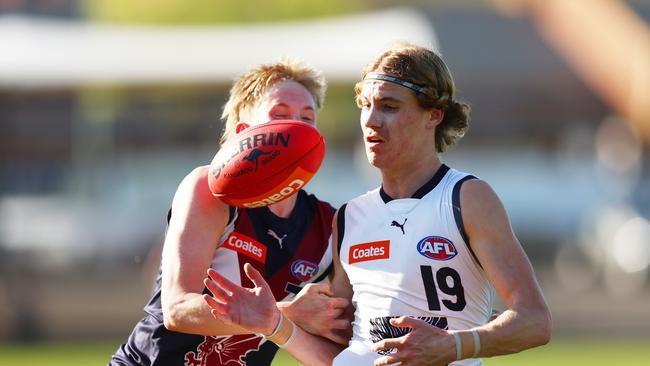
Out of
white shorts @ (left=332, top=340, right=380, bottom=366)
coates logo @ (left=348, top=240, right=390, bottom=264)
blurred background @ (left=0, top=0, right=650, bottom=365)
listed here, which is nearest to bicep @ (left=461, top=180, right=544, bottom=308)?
coates logo @ (left=348, top=240, right=390, bottom=264)

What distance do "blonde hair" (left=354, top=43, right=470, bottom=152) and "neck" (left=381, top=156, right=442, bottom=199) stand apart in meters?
0.16

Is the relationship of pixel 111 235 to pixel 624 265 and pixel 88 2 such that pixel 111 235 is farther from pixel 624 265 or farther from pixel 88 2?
pixel 88 2

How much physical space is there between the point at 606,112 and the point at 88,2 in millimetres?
13704

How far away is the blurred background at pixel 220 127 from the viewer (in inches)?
626

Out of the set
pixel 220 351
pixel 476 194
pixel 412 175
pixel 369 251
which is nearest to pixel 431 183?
pixel 412 175

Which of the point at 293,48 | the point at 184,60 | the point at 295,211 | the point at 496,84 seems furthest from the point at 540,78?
the point at 295,211

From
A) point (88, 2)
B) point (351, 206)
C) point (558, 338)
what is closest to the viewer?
point (351, 206)

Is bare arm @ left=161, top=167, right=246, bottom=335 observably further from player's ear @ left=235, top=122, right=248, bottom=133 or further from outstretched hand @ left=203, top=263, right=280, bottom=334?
player's ear @ left=235, top=122, right=248, bottom=133

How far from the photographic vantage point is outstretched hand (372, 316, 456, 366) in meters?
4.11

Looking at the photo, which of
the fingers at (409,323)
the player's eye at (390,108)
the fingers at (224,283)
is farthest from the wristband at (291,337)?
the player's eye at (390,108)

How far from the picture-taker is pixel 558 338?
49.9 feet

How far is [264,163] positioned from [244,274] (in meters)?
0.52

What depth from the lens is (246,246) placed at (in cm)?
496

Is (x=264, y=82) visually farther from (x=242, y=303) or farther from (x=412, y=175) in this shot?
(x=242, y=303)
